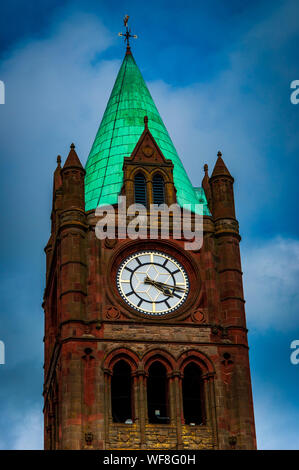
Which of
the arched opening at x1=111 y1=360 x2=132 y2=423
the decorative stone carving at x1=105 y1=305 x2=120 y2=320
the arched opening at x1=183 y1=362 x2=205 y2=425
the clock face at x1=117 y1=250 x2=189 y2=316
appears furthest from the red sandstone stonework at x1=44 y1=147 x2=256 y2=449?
the arched opening at x1=111 y1=360 x2=132 y2=423

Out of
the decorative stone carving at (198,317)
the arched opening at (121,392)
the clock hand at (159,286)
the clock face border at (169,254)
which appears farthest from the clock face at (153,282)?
the arched opening at (121,392)

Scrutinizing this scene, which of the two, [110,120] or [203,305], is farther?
[110,120]

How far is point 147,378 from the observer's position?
68.4 m

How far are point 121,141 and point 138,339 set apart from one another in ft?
38.3

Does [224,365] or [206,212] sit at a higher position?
[206,212]

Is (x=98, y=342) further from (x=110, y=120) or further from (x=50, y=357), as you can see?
(x=110, y=120)

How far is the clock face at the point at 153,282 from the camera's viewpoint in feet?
229

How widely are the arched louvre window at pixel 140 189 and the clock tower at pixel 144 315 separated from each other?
0.15ft

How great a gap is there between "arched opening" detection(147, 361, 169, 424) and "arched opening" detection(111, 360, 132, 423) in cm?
93

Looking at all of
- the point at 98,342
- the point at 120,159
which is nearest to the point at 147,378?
the point at 98,342

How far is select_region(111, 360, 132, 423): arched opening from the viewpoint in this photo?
68562 millimetres

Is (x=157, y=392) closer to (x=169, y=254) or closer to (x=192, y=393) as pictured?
(x=192, y=393)
